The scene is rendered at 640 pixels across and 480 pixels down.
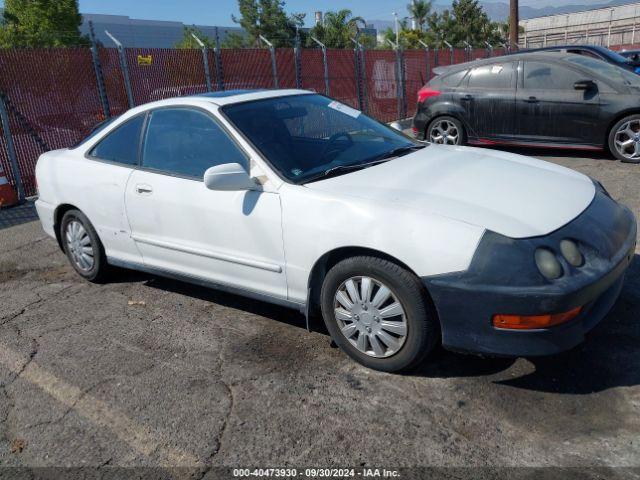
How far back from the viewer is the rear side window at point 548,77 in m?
7.96

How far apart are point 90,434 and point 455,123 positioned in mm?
7627

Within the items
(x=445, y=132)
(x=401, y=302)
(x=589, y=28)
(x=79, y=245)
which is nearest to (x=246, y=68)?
(x=445, y=132)

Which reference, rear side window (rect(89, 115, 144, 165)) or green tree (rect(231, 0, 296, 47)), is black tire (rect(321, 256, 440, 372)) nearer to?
rear side window (rect(89, 115, 144, 165))

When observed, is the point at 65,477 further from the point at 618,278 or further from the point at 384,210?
the point at 618,278

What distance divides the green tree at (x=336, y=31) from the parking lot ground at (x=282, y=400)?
118 ft

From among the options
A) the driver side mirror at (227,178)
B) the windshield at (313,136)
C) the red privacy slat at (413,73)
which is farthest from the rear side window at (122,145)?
the red privacy slat at (413,73)

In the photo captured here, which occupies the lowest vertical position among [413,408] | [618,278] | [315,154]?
[413,408]

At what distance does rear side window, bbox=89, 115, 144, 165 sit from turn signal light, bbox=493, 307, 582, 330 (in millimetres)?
2820

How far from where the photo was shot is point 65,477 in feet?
8.18

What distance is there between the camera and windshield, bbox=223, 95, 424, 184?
349 cm

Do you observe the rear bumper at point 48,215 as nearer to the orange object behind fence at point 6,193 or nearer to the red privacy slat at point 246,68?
the orange object behind fence at point 6,193

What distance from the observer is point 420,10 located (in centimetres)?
4659

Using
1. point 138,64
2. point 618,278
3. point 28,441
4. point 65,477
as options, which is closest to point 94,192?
point 28,441

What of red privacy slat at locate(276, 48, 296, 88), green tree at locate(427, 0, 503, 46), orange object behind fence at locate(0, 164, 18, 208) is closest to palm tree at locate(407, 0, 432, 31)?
green tree at locate(427, 0, 503, 46)
